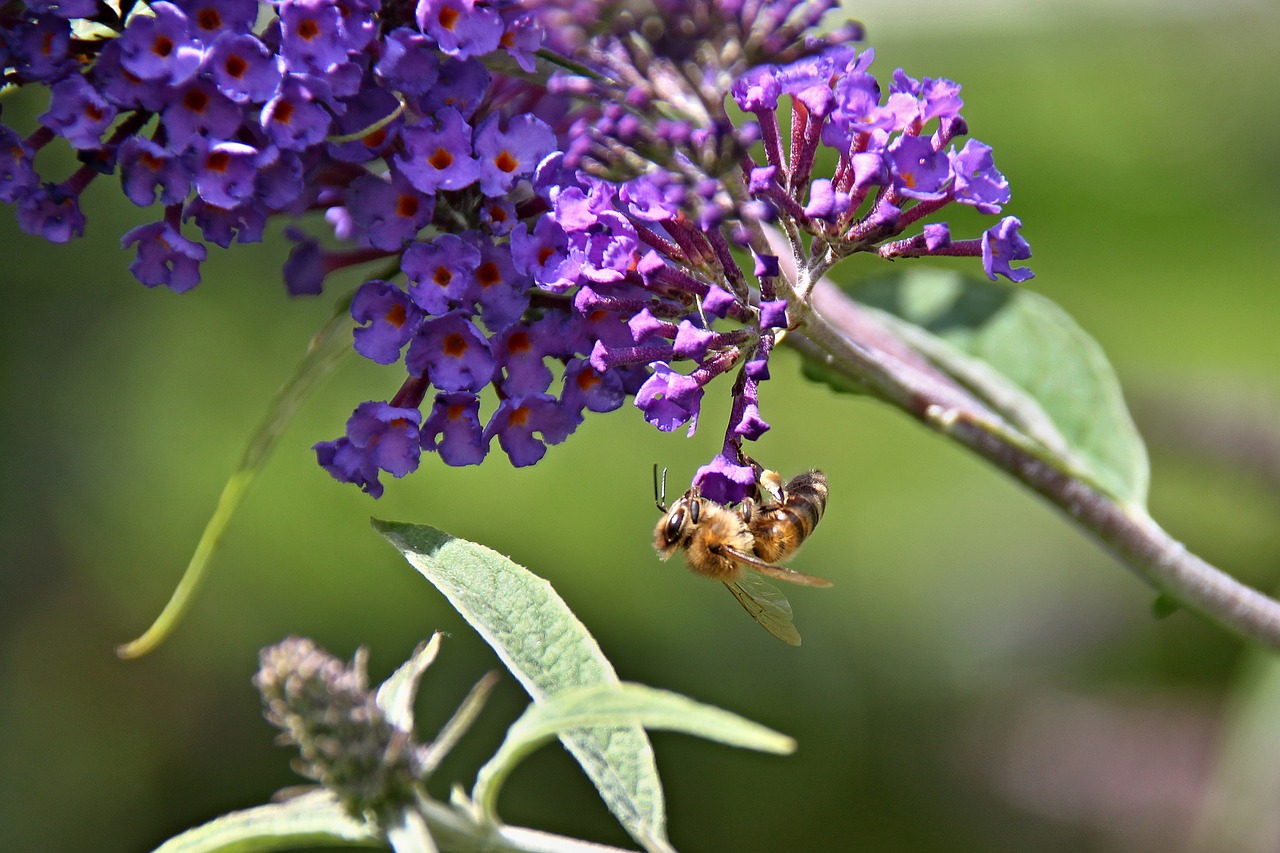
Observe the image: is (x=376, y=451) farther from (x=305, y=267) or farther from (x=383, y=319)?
(x=305, y=267)

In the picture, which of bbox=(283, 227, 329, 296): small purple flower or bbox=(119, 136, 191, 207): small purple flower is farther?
bbox=(283, 227, 329, 296): small purple flower

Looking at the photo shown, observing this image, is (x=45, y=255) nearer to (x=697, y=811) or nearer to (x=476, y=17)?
(x=697, y=811)

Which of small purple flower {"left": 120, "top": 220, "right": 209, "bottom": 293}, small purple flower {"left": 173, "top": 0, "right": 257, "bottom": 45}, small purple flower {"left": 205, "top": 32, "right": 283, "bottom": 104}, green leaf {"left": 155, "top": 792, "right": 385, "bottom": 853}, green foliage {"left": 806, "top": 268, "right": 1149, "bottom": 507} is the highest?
small purple flower {"left": 173, "top": 0, "right": 257, "bottom": 45}

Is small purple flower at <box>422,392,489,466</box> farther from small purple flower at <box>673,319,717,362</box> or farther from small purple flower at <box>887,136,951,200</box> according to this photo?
small purple flower at <box>887,136,951,200</box>

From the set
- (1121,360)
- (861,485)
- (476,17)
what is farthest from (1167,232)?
(476,17)

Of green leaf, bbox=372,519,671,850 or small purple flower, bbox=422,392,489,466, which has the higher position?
small purple flower, bbox=422,392,489,466

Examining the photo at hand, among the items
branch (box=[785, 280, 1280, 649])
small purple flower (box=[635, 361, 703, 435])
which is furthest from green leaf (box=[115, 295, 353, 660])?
branch (box=[785, 280, 1280, 649])
